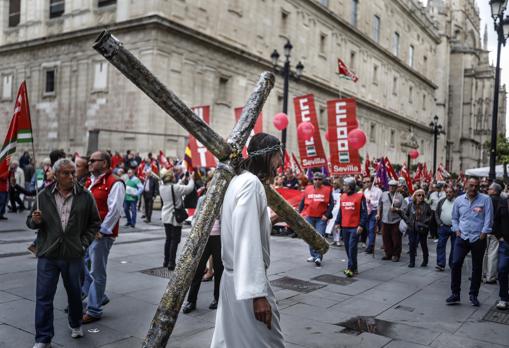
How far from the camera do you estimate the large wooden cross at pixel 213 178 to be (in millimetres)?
2850

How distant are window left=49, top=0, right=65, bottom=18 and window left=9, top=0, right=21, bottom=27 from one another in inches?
137

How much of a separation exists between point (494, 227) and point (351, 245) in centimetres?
272

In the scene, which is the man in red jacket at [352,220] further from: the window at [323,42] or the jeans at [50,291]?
the window at [323,42]

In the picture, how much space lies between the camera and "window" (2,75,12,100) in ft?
98.7

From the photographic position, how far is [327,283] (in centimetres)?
877

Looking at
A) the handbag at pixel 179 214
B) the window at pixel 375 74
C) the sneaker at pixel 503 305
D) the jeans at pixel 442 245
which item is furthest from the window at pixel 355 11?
the sneaker at pixel 503 305

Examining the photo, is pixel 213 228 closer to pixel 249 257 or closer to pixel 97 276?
pixel 97 276

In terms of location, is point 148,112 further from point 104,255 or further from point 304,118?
point 104,255

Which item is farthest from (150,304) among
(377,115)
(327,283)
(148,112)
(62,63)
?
(377,115)

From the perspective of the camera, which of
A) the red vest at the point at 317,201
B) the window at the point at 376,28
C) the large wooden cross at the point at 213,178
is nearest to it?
the large wooden cross at the point at 213,178

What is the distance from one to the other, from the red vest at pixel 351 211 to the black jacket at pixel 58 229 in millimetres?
6058

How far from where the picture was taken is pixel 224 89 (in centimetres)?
2761

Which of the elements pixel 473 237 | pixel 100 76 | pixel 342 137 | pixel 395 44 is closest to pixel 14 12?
pixel 100 76

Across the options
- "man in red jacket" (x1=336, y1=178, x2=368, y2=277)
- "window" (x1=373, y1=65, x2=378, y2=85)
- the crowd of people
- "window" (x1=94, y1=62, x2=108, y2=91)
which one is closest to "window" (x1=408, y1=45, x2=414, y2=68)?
"window" (x1=373, y1=65, x2=378, y2=85)
